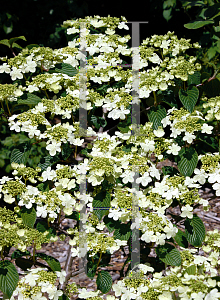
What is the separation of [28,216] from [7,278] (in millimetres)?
221

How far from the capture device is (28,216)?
4.23 ft

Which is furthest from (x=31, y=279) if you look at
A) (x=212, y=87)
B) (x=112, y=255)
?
(x=112, y=255)

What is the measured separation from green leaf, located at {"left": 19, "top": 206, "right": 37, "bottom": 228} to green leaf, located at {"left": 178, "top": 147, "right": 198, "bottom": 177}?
1.89ft

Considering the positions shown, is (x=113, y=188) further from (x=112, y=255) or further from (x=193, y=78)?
(x=112, y=255)

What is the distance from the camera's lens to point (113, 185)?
1328 millimetres

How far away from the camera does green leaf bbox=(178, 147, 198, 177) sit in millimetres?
1327

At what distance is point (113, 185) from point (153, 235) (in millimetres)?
256

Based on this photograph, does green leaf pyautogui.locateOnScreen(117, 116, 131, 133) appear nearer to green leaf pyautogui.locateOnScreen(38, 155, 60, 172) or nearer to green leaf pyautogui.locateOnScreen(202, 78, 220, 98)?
green leaf pyautogui.locateOnScreen(38, 155, 60, 172)

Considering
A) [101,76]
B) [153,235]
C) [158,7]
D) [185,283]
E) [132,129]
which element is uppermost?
[158,7]

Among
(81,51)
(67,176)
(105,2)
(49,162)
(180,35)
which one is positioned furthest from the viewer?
(105,2)

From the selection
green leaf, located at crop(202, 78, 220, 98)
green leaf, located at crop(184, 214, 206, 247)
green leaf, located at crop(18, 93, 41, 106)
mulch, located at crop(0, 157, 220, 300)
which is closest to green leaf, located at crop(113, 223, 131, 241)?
green leaf, located at crop(184, 214, 206, 247)

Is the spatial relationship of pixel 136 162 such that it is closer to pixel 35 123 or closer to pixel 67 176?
pixel 67 176

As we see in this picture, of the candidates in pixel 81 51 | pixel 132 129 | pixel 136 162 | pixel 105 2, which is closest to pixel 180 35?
pixel 105 2

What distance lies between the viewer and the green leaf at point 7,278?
1156mm
